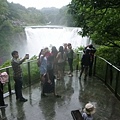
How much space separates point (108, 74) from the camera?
24.5 ft

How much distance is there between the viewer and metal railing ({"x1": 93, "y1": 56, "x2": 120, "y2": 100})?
6.41 m

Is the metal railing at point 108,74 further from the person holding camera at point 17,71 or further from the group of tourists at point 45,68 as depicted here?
the person holding camera at point 17,71

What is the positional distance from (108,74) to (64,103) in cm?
245

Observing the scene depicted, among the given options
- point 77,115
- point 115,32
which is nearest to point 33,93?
point 77,115

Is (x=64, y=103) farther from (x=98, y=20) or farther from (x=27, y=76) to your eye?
(x=98, y=20)

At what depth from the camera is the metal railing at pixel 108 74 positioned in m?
6.41

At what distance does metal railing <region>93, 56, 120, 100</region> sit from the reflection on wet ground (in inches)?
8.6

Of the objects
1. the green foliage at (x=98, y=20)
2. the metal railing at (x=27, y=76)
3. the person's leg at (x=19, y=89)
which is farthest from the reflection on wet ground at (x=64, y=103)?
the green foliage at (x=98, y=20)

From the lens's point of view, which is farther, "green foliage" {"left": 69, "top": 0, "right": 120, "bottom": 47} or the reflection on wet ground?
"green foliage" {"left": 69, "top": 0, "right": 120, "bottom": 47}

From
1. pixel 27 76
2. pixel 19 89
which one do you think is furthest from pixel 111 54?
pixel 19 89

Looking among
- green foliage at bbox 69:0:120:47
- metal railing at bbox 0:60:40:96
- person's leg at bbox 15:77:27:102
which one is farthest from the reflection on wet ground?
green foliage at bbox 69:0:120:47

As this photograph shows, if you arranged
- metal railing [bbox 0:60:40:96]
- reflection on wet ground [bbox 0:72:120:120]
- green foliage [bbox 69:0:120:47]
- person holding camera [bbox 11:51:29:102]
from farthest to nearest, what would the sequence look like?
metal railing [bbox 0:60:40:96]
green foliage [bbox 69:0:120:47]
person holding camera [bbox 11:51:29:102]
reflection on wet ground [bbox 0:72:120:120]

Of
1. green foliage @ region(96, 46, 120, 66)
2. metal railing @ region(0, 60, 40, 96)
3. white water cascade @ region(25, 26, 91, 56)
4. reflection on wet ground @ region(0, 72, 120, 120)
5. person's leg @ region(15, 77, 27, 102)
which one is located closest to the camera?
reflection on wet ground @ region(0, 72, 120, 120)

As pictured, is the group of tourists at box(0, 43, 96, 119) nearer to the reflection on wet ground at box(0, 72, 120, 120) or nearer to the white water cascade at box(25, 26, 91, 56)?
the reflection on wet ground at box(0, 72, 120, 120)
